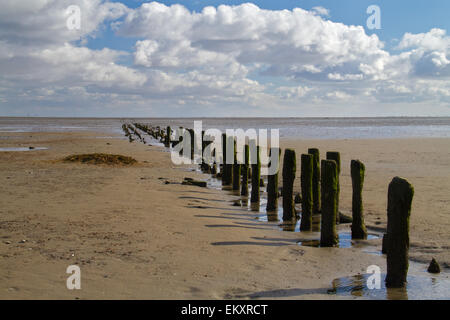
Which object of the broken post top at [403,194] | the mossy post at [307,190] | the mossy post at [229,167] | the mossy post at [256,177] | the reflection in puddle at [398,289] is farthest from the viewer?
the mossy post at [229,167]

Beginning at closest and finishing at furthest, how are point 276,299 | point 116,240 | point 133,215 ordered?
1. point 276,299
2. point 116,240
3. point 133,215

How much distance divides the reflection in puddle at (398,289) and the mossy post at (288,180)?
3797 millimetres

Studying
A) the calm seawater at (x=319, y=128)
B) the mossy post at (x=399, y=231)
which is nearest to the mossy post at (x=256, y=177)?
the mossy post at (x=399, y=231)

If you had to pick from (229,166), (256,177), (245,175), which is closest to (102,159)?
(229,166)

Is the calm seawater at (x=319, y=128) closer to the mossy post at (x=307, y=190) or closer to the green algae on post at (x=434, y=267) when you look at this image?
the mossy post at (x=307, y=190)

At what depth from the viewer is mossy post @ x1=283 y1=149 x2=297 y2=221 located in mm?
9916

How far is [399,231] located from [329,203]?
1946 millimetres

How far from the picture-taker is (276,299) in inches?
211

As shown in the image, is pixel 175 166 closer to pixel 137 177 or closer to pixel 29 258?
pixel 137 177

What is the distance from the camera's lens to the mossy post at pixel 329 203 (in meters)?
7.79

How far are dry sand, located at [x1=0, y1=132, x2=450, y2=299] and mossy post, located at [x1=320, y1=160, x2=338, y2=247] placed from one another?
0.82 feet

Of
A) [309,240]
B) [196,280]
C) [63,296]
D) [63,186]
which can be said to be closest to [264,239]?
[309,240]

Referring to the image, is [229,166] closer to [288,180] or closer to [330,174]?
[288,180]

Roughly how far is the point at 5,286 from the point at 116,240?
228cm
